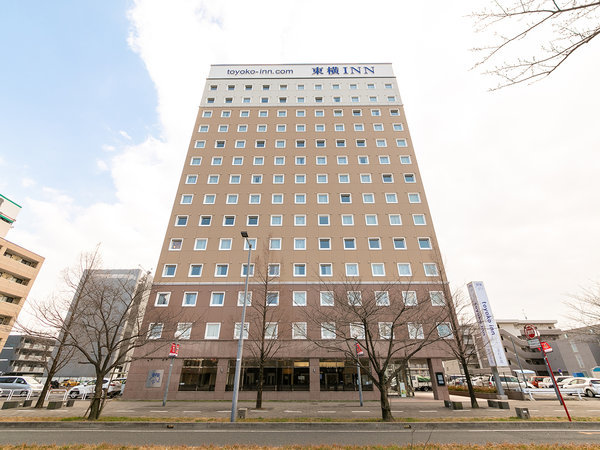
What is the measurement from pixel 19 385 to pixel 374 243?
130 feet

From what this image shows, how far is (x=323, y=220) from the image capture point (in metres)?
34.2

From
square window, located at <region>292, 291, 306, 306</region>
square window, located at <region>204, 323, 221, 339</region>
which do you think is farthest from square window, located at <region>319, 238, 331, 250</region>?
square window, located at <region>204, 323, 221, 339</region>

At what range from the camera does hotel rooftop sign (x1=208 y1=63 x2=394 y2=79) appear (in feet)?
162

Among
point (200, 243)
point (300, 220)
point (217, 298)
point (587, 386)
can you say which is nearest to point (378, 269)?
point (300, 220)

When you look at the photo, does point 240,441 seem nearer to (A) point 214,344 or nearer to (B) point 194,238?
(A) point 214,344

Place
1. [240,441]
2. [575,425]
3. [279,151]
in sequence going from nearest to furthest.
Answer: [240,441] < [575,425] < [279,151]

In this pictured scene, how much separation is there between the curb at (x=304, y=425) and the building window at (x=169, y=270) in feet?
63.4

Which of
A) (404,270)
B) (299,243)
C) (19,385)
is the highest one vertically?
(299,243)

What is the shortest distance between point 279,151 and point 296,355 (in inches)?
1063

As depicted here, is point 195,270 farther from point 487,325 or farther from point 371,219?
point 487,325

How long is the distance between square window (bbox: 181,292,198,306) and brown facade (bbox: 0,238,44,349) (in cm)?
3420

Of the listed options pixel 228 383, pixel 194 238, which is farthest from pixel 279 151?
pixel 228 383

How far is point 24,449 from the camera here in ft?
27.7

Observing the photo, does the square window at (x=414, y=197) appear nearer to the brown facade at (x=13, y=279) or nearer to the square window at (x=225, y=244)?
the square window at (x=225, y=244)
